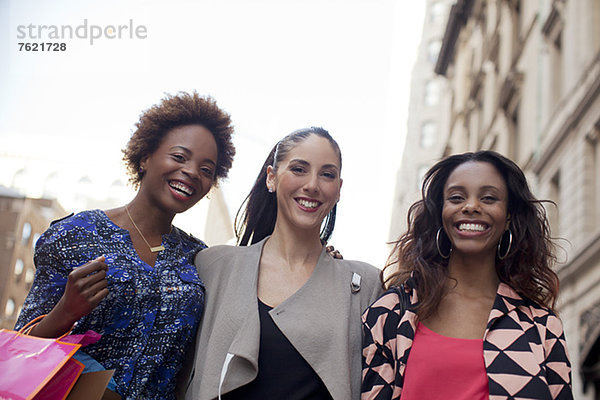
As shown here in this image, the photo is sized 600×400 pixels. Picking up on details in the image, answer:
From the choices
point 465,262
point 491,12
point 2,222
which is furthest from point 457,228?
point 491,12

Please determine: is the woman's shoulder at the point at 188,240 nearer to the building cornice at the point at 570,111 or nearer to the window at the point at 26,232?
the window at the point at 26,232

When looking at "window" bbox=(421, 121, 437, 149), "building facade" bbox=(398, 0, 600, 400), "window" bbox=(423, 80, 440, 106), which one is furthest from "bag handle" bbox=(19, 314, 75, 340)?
"window" bbox=(423, 80, 440, 106)

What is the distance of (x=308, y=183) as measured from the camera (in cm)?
391

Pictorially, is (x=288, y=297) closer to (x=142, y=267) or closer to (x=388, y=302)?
(x=388, y=302)

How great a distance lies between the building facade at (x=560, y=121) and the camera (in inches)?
567

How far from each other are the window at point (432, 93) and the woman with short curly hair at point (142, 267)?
55977 millimetres

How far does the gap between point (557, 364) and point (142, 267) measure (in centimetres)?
216

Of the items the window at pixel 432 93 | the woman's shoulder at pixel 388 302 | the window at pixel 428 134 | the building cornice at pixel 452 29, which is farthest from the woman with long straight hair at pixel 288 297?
the window at pixel 432 93

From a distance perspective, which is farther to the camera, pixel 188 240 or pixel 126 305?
pixel 188 240

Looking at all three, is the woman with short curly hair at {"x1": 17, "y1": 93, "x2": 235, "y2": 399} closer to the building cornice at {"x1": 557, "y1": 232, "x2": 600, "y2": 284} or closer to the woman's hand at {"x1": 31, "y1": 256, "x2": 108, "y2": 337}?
the woman's hand at {"x1": 31, "y1": 256, "x2": 108, "y2": 337}

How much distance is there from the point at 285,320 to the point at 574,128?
14292 millimetres

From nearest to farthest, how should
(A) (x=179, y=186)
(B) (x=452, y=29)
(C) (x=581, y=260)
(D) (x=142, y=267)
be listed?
(D) (x=142, y=267), (A) (x=179, y=186), (C) (x=581, y=260), (B) (x=452, y=29)

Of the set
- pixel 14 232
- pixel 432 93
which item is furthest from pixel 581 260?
pixel 432 93

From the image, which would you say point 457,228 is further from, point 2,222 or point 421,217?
point 2,222
